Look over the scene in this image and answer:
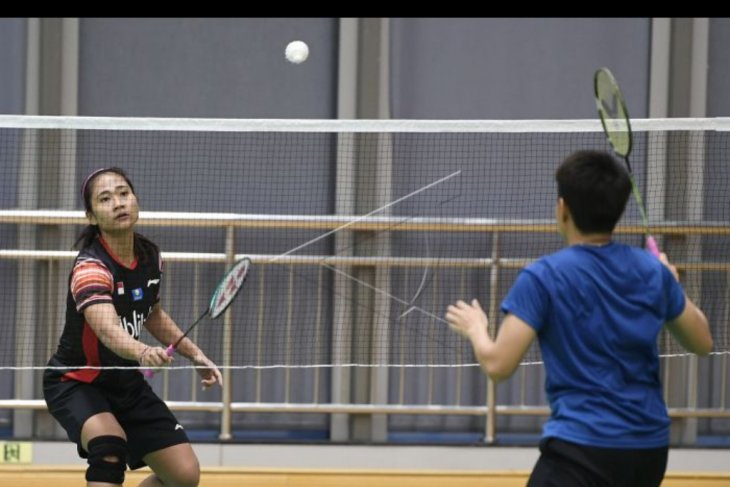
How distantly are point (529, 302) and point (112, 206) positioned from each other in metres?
2.11

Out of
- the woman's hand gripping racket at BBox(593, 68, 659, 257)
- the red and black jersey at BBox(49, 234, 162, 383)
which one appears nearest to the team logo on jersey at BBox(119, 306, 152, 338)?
the red and black jersey at BBox(49, 234, 162, 383)

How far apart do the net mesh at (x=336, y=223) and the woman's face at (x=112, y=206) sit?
235cm

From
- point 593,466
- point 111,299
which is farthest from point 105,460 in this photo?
point 593,466

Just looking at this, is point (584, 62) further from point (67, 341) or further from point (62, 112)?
point (67, 341)

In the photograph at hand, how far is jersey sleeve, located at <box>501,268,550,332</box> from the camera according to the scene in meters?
3.20

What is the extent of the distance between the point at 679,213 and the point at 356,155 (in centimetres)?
186

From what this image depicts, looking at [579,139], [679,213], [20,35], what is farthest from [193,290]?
[679,213]

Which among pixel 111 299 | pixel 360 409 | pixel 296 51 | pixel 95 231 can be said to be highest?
pixel 296 51

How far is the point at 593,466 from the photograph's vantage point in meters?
3.25

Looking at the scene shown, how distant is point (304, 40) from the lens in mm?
7633

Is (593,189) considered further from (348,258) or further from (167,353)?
(348,258)

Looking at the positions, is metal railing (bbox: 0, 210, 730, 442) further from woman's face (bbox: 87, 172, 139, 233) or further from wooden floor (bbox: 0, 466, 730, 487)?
woman's face (bbox: 87, 172, 139, 233)

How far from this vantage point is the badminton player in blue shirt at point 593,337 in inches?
128

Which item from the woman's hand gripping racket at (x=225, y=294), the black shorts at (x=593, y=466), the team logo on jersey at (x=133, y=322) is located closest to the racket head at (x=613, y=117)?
the black shorts at (x=593, y=466)
